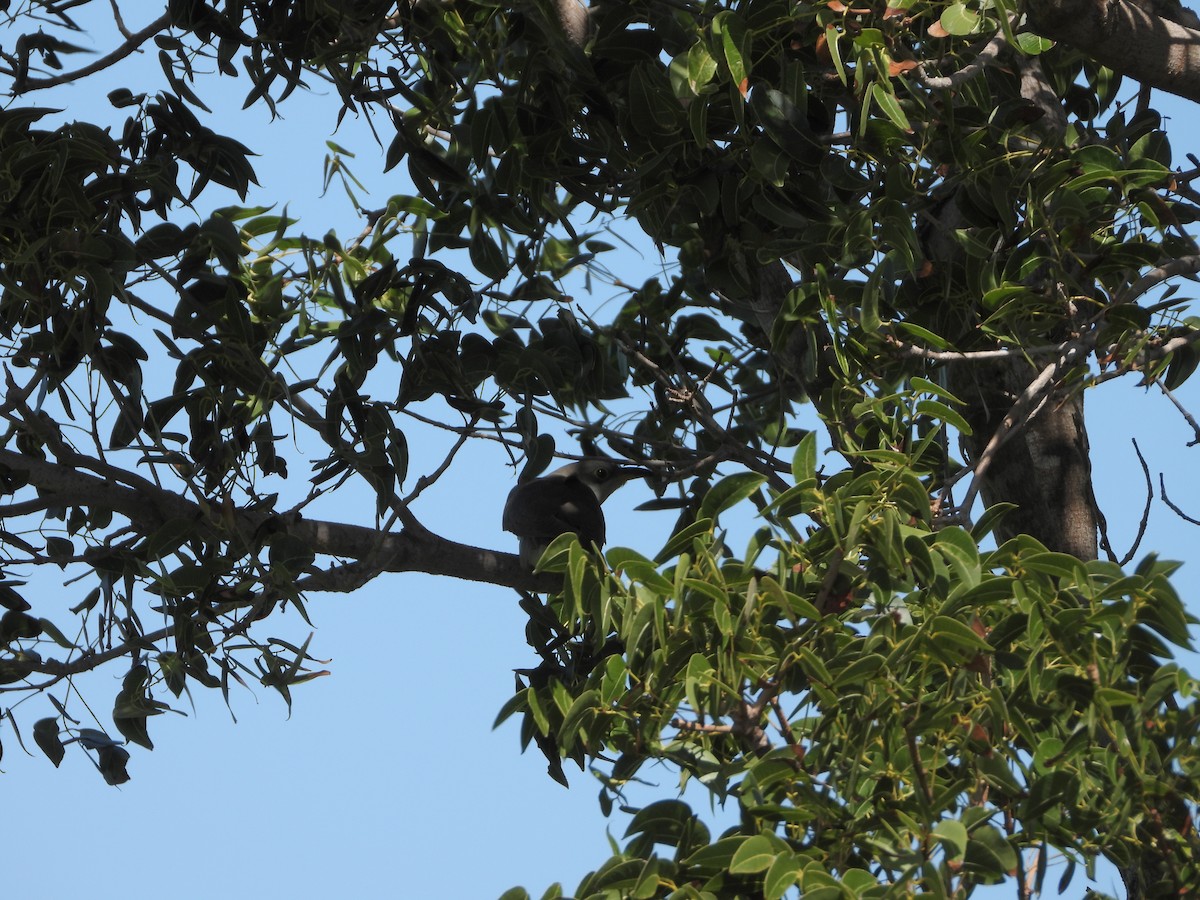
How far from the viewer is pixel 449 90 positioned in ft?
10.1

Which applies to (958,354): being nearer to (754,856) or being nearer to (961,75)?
(961,75)

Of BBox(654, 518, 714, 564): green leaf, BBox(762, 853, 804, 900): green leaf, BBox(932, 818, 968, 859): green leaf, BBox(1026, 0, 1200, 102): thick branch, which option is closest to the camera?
BBox(932, 818, 968, 859): green leaf

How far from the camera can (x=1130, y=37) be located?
2451 mm

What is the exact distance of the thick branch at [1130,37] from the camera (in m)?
2.34

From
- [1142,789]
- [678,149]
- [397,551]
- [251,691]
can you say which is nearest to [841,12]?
[678,149]

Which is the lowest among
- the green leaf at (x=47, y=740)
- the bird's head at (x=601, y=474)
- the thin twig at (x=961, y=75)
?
the green leaf at (x=47, y=740)

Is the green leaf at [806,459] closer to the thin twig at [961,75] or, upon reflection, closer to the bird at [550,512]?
the thin twig at [961,75]

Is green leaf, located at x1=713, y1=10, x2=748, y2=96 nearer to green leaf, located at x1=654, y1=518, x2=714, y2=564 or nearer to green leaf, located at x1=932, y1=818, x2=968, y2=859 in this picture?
green leaf, located at x1=654, y1=518, x2=714, y2=564

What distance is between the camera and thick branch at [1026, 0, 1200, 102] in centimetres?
234

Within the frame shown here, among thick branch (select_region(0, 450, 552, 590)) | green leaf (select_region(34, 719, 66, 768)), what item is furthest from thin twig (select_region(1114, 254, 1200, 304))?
green leaf (select_region(34, 719, 66, 768))

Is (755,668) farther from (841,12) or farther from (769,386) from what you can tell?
(769,386)

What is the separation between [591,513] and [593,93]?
4.99ft

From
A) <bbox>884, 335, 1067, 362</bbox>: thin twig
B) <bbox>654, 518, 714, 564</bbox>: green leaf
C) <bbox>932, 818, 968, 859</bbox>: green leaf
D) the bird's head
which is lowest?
<bbox>932, 818, 968, 859</bbox>: green leaf

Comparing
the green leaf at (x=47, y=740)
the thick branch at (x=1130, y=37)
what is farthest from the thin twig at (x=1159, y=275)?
the green leaf at (x=47, y=740)
